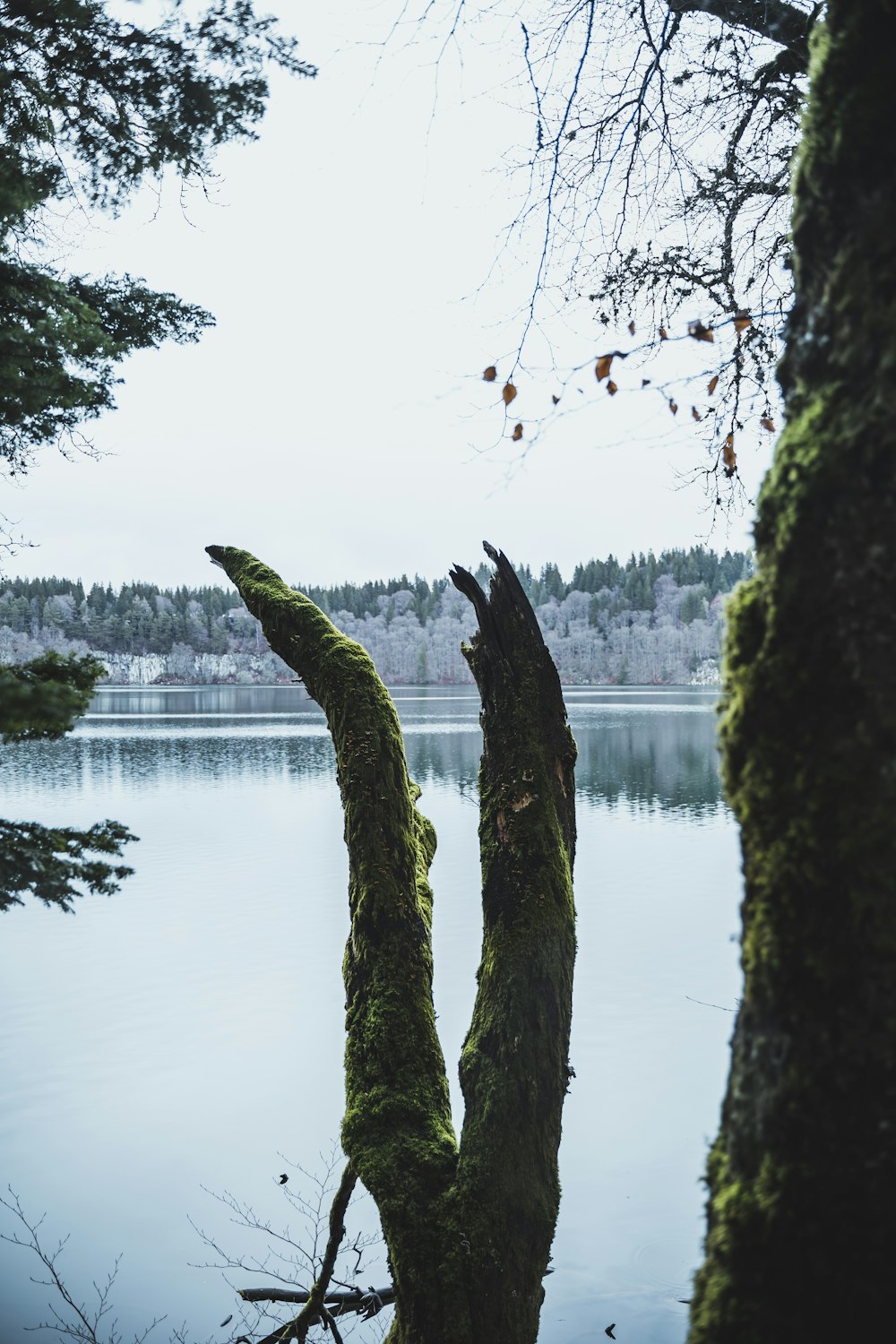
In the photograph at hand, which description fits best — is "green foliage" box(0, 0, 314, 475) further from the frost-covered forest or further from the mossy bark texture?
the frost-covered forest

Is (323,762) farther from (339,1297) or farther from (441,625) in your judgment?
(441,625)

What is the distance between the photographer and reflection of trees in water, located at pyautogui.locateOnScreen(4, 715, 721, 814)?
28.8 metres

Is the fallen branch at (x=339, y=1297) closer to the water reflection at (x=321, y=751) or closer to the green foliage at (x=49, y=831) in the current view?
the green foliage at (x=49, y=831)

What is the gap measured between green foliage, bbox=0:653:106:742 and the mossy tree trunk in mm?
912

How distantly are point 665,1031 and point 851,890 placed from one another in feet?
40.7

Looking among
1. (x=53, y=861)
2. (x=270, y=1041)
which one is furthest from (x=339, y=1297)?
(x=270, y=1041)

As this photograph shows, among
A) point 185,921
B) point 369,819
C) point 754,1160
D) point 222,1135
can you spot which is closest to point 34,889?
point 369,819

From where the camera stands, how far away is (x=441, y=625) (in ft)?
313

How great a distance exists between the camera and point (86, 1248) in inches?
339

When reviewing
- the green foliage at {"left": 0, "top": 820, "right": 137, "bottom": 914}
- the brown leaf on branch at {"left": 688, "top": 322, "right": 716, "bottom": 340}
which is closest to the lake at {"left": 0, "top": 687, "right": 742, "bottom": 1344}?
the green foliage at {"left": 0, "top": 820, "right": 137, "bottom": 914}

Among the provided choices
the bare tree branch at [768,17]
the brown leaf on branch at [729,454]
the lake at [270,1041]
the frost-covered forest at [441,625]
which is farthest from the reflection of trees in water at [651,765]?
the frost-covered forest at [441,625]

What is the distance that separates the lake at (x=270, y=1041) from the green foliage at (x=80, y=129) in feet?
12.6

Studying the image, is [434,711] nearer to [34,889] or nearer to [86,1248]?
[86,1248]

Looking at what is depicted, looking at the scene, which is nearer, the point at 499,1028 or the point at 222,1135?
the point at 499,1028
